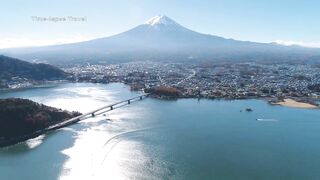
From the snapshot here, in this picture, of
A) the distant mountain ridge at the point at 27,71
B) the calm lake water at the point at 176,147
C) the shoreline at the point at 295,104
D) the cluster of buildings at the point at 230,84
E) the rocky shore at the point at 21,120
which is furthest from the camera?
the distant mountain ridge at the point at 27,71

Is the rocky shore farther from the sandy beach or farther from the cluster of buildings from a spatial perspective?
the sandy beach

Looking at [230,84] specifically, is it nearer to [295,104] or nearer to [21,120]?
[295,104]

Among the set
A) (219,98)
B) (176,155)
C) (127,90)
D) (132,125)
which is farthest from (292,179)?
(127,90)

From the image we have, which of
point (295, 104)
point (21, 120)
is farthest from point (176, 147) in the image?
point (295, 104)

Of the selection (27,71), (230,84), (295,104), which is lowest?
(295,104)

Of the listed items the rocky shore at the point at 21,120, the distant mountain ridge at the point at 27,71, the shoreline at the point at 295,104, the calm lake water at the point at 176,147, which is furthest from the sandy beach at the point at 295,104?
the distant mountain ridge at the point at 27,71

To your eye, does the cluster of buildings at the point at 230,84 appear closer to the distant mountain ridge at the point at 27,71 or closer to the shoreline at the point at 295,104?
the shoreline at the point at 295,104
